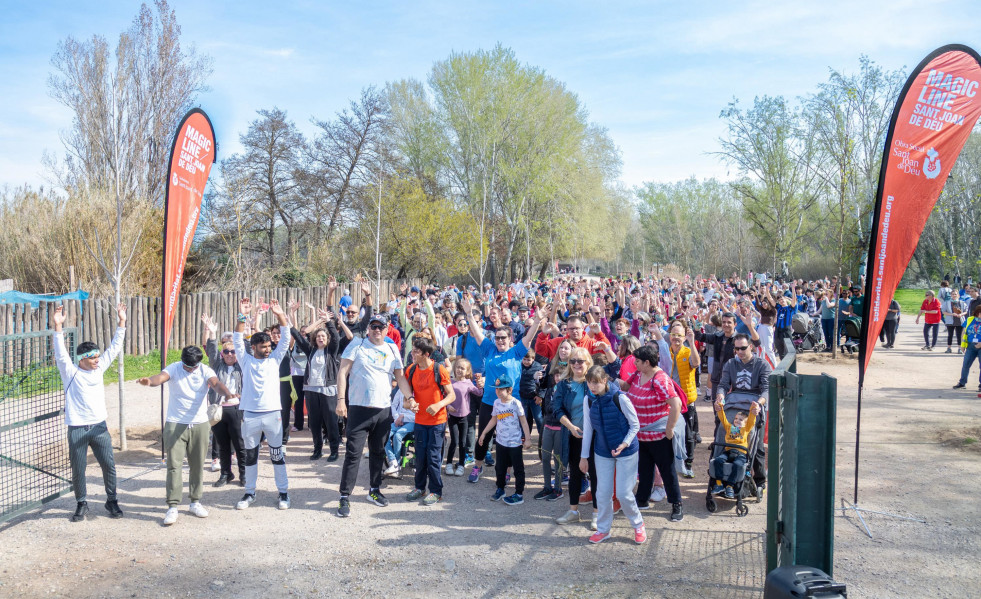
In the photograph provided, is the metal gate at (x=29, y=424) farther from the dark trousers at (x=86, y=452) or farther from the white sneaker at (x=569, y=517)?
the white sneaker at (x=569, y=517)

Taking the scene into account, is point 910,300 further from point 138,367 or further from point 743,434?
point 138,367

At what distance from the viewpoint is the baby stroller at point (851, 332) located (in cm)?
1574

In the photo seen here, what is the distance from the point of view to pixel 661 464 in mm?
6000

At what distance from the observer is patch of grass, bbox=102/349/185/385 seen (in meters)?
14.0

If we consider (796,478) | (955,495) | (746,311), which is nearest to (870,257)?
(955,495)

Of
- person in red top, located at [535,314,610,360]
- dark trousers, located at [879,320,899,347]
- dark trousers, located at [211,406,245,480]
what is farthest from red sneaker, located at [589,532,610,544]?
dark trousers, located at [879,320,899,347]

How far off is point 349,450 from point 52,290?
1659cm

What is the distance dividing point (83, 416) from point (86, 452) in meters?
0.38

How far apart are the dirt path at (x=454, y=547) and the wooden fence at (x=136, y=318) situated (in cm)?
862

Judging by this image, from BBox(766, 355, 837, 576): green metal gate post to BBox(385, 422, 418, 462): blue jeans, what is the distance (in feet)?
15.3

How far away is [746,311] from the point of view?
32.7ft

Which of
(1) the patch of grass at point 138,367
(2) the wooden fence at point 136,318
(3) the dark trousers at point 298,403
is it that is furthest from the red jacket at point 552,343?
(2) the wooden fence at point 136,318

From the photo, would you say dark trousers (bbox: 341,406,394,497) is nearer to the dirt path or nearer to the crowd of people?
the crowd of people

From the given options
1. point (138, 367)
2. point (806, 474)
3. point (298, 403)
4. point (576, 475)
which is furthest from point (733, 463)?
point (138, 367)
